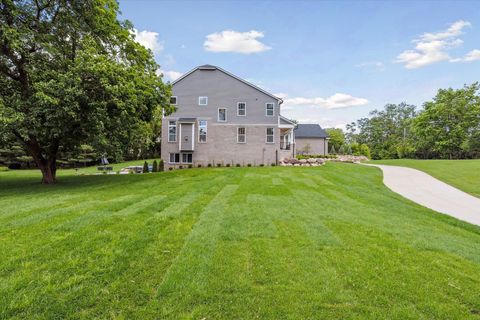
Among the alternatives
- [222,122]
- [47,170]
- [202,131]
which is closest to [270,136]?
[222,122]

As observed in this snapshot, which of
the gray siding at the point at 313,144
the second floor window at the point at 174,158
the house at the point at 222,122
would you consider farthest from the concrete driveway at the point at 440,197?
the gray siding at the point at 313,144

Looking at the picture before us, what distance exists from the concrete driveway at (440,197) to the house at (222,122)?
464 inches

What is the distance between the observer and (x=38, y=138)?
1072cm

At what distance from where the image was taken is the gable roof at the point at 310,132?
3612cm

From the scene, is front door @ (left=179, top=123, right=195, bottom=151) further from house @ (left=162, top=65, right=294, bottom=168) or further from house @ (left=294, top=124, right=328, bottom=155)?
house @ (left=294, top=124, right=328, bottom=155)

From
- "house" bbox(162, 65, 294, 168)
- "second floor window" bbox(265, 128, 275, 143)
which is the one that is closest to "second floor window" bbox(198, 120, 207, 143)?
"house" bbox(162, 65, 294, 168)

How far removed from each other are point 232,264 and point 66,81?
9.39 m

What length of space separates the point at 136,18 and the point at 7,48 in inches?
273

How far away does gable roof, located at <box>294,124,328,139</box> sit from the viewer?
1422 inches

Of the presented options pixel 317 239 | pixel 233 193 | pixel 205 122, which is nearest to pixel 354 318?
pixel 317 239

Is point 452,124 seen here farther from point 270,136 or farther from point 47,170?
point 47,170

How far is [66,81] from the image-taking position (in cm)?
916

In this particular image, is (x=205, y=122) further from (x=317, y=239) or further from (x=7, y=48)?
(x=317, y=239)

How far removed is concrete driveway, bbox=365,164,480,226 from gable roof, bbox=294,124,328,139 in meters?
22.3
